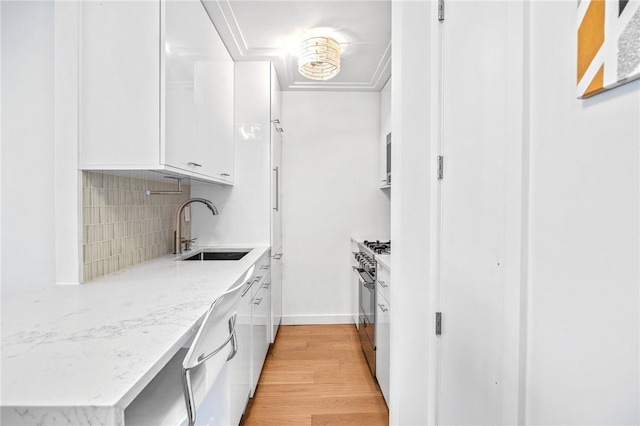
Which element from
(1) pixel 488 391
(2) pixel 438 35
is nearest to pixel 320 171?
(2) pixel 438 35

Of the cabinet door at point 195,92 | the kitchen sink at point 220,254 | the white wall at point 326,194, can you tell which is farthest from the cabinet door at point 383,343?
the cabinet door at point 195,92

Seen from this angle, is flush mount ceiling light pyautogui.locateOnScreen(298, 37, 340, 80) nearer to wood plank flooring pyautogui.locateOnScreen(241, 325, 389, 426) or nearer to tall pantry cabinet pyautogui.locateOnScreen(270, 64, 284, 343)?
tall pantry cabinet pyautogui.locateOnScreen(270, 64, 284, 343)

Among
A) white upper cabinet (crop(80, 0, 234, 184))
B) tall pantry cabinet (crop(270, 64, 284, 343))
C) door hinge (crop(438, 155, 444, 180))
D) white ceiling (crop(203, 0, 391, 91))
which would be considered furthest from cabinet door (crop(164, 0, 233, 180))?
door hinge (crop(438, 155, 444, 180))

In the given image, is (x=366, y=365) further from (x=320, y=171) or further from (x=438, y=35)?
(x=438, y=35)

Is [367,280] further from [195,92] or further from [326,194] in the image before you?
[195,92]

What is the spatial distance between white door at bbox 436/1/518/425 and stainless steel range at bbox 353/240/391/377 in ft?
3.18

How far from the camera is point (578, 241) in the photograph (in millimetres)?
619

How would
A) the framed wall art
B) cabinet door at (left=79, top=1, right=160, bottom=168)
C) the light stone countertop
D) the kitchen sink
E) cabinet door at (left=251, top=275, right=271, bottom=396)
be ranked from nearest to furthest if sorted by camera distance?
1. the framed wall art
2. the light stone countertop
3. cabinet door at (left=79, top=1, right=160, bottom=168)
4. cabinet door at (left=251, top=275, right=271, bottom=396)
5. the kitchen sink

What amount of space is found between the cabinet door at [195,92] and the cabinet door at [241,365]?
849mm

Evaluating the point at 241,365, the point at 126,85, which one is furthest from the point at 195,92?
the point at 241,365

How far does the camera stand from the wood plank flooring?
188 cm

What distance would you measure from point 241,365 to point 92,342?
0.99m

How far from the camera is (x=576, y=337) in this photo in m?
0.62

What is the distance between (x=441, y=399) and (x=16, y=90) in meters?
2.35
